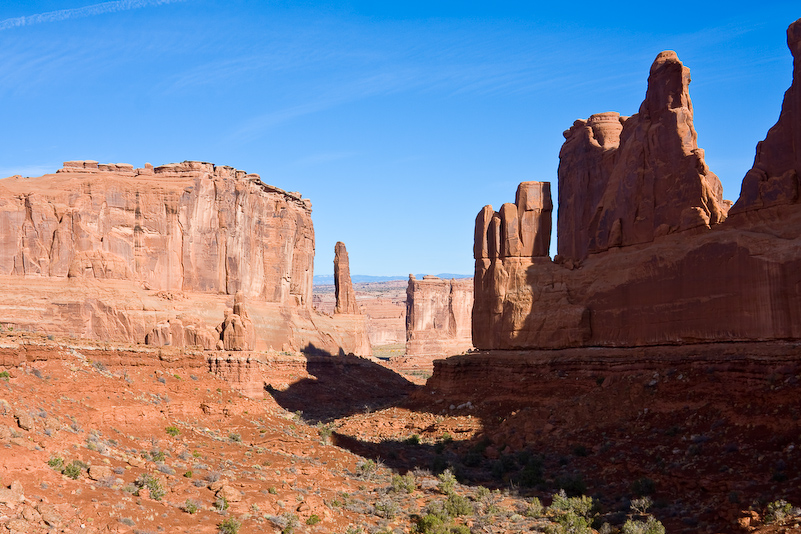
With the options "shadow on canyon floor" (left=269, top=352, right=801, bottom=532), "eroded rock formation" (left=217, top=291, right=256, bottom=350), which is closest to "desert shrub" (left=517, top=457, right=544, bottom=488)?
"shadow on canyon floor" (left=269, top=352, right=801, bottom=532)

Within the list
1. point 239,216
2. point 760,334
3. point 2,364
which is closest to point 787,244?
point 760,334

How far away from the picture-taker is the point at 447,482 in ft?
85.7

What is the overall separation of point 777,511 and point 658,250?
1763 cm

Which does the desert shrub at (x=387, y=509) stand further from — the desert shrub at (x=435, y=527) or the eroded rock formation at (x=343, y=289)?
the eroded rock formation at (x=343, y=289)

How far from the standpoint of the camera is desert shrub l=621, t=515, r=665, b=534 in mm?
19516

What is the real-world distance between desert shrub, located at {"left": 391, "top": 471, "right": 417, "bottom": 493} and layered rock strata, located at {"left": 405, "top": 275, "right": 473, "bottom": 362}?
95106 mm

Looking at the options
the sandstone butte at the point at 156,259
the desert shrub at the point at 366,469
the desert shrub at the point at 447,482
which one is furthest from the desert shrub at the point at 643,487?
the sandstone butte at the point at 156,259

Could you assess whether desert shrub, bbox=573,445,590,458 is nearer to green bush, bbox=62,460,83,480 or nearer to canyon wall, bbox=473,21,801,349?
canyon wall, bbox=473,21,801,349

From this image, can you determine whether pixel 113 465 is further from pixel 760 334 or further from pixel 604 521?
pixel 760 334

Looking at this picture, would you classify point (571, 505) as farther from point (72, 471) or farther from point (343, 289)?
point (343, 289)

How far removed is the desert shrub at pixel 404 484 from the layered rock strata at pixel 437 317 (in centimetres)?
9511

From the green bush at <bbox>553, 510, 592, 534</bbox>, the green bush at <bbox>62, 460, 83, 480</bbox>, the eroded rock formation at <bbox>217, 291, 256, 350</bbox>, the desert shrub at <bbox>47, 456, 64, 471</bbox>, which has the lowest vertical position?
the green bush at <bbox>553, 510, 592, 534</bbox>

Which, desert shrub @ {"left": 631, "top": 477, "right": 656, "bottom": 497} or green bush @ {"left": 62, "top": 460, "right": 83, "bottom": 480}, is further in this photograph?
desert shrub @ {"left": 631, "top": 477, "right": 656, "bottom": 497}

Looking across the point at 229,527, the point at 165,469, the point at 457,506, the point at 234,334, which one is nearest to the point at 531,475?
the point at 457,506
